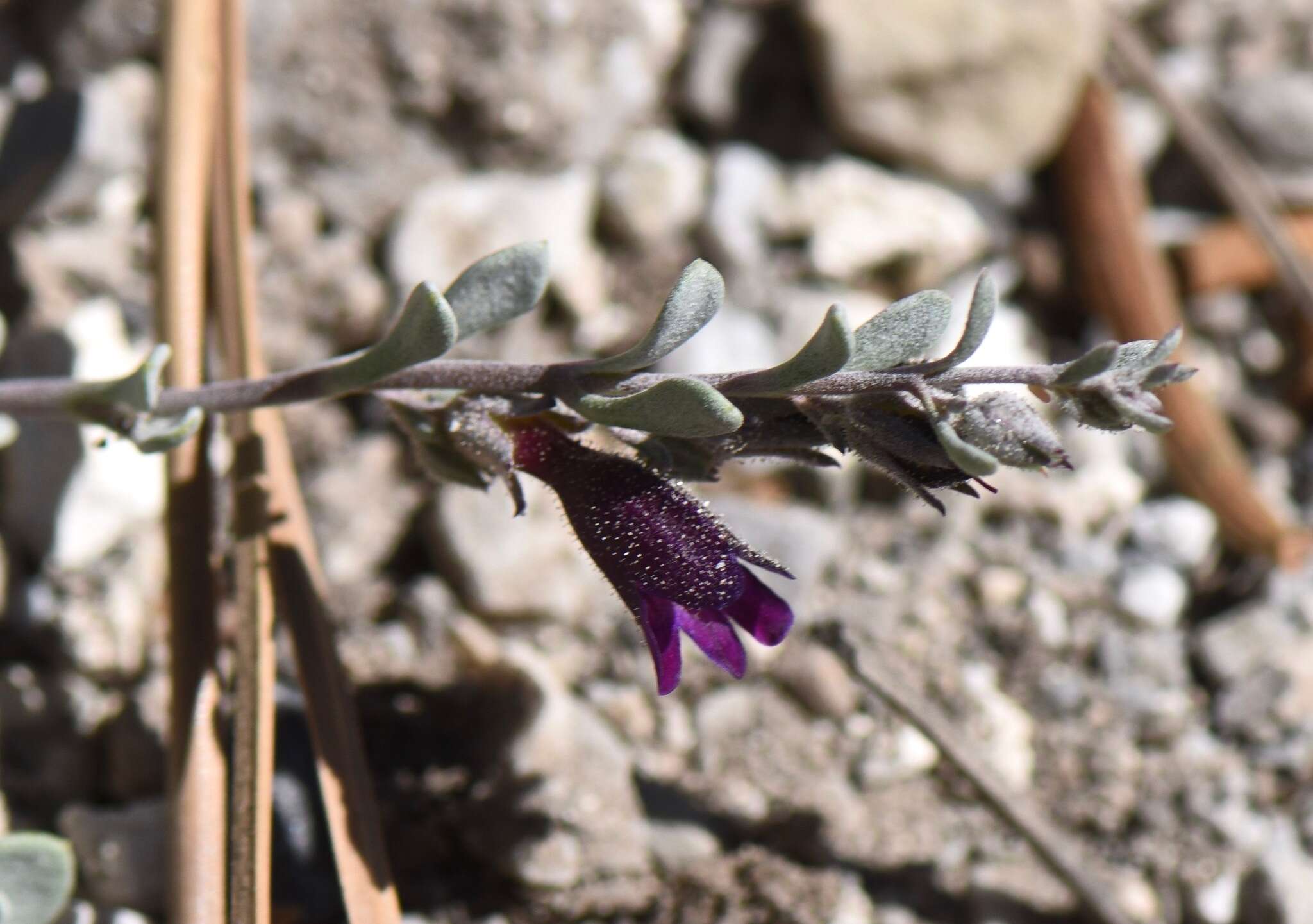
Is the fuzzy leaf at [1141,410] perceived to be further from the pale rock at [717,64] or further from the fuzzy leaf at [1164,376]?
the pale rock at [717,64]

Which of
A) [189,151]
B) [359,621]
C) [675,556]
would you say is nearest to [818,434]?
[675,556]

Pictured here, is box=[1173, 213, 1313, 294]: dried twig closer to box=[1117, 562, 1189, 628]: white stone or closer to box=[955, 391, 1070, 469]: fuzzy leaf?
box=[1117, 562, 1189, 628]: white stone

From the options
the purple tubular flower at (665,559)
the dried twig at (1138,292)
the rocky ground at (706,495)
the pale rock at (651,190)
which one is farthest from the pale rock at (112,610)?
the dried twig at (1138,292)

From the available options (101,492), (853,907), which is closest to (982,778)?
(853,907)

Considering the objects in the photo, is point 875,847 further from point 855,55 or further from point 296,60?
point 296,60

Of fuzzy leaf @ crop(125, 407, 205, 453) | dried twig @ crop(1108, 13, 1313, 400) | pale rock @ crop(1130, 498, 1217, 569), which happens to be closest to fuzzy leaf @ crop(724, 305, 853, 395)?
fuzzy leaf @ crop(125, 407, 205, 453)

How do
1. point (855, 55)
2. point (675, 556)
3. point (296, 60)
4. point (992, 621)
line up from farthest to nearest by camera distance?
point (855, 55)
point (296, 60)
point (992, 621)
point (675, 556)

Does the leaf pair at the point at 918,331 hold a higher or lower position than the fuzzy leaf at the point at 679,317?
lower
